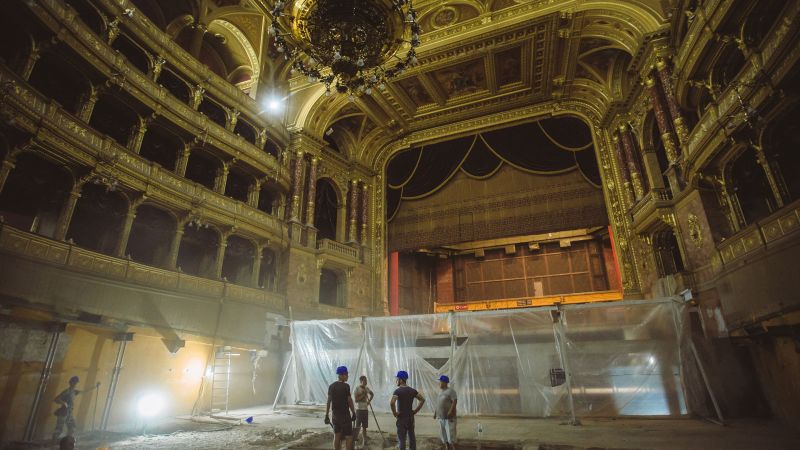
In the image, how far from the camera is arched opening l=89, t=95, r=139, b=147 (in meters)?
10.9

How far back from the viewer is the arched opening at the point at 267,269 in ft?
47.4

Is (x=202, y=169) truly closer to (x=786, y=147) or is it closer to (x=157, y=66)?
(x=157, y=66)

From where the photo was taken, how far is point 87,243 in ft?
36.2

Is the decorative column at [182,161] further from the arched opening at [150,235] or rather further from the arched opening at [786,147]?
the arched opening at [786,147]

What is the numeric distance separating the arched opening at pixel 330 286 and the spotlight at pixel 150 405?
24.0 feet

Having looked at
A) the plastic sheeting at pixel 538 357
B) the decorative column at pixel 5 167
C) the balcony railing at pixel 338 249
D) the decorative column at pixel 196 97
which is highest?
the decorative column at pixel 196 97

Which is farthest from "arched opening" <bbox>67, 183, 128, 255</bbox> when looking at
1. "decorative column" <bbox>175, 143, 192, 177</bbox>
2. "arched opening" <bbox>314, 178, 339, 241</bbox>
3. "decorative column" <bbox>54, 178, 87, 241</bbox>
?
"arched opening" <bbox>314, 178, 339, 241</bbox>

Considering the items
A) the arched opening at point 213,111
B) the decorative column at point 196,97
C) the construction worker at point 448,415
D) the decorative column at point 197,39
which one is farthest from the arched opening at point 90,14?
the construction worker at point 448,415

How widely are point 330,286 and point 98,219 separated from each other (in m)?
8.41

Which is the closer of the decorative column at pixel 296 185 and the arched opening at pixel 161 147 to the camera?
the arched opening at pixel 161 147

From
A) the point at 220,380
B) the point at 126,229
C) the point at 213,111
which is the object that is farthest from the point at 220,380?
the point at 213,111

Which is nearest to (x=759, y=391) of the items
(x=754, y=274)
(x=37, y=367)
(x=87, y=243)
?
(x=754, y=274)

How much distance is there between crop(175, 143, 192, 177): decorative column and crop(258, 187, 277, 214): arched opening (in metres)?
3.49

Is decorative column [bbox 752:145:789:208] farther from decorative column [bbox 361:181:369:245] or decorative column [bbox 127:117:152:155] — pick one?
decorative column [bbox 127:117:152:155]
